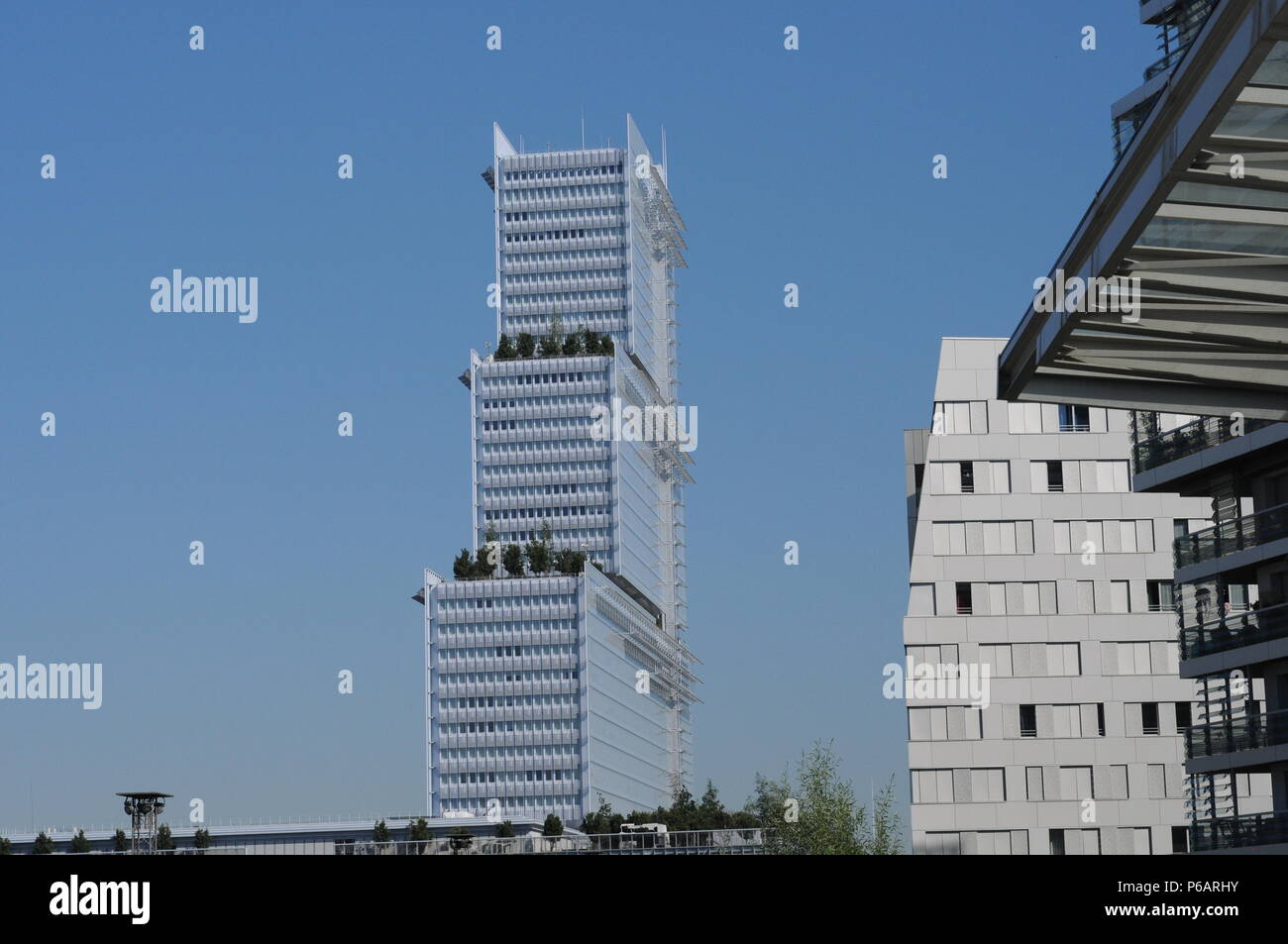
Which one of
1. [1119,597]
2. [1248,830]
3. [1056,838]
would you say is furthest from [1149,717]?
[1248,830]

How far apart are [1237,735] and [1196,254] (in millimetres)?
32145

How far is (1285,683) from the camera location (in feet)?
147

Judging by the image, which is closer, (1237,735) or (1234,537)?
(1237,735)

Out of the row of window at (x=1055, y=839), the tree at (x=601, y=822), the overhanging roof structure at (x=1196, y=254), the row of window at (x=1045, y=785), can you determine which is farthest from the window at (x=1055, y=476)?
the tree at (x=601, y=822)

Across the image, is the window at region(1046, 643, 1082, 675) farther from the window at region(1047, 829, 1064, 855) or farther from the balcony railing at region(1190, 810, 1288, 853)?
the balcony railing at region(1190, 810, 1288, 853)

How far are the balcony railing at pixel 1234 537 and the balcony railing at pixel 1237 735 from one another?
15.2 feet

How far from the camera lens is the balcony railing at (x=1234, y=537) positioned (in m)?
44.2

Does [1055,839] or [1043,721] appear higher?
[1043,721]

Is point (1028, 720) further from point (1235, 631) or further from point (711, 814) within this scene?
point (711, 814)

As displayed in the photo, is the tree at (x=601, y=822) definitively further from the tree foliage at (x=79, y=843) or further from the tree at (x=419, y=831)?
the tree foliage at (x=79, y=843)

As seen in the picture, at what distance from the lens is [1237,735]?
44.8 meters

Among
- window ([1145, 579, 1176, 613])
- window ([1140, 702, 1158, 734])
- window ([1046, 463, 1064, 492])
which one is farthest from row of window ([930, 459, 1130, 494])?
window ([1140, 702, 1158, 734])

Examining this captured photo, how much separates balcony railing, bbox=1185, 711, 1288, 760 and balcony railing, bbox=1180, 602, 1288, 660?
78.3 inches
